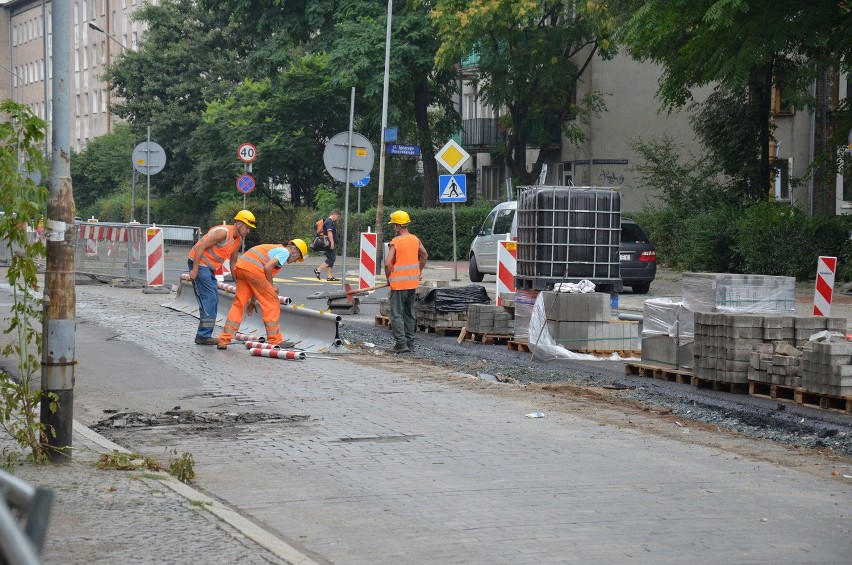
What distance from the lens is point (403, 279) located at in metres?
16.5

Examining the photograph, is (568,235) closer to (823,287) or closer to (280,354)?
(823,287)

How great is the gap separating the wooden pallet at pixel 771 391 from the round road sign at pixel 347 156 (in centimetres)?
1210

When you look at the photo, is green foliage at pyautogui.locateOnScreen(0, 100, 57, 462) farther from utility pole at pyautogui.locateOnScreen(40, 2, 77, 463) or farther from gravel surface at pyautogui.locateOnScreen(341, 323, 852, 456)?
gravel surface at pyautogui.locateOnScreen(341, 323, 852, 456)

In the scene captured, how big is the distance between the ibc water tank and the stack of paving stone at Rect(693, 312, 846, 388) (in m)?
5.86

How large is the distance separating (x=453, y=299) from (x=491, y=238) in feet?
41.3

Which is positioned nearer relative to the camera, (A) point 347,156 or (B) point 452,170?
(A) point 347,156

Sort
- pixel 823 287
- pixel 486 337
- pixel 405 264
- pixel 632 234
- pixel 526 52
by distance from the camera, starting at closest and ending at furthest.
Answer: pixel 405 264 < pixel 823 287 < pixel 486 337 < pixel 632 234 < pixel 526 52

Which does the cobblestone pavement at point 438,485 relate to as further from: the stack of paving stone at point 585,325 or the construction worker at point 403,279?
the construction worker at point 403,279

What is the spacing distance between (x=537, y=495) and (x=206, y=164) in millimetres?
51163

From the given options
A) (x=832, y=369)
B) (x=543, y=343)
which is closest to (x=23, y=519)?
(x=832, y=369)

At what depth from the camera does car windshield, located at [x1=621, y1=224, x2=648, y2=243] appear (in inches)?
1093

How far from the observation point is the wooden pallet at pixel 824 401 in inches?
430

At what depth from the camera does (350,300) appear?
21828mm

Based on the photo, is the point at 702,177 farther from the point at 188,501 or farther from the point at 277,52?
the point at 188,501
